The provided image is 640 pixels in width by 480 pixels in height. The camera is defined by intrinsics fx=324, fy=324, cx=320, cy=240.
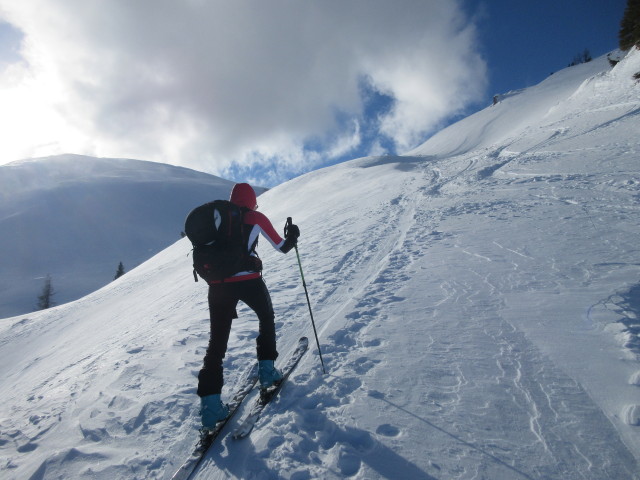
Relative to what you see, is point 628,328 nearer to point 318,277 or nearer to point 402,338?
point 402,338

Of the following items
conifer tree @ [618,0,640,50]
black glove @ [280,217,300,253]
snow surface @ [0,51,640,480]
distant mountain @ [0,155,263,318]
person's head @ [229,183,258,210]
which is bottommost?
snow surface @ [0,51,640,480]

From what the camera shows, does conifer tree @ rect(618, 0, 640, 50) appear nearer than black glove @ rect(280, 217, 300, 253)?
No

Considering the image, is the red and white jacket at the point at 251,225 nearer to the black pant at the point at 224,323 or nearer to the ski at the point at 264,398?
the black pant at the point at 224,323

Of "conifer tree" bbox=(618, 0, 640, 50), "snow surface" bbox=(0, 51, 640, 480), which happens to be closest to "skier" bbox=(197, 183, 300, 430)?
"snow surface" bbox=(0, 51, 640, 480)

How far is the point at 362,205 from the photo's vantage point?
630 inches

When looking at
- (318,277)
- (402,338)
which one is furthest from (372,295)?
(318,277)

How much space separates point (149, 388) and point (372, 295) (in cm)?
372

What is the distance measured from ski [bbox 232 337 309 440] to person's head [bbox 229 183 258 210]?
2109mm

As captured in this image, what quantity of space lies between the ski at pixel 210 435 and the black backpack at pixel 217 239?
4.90 feet

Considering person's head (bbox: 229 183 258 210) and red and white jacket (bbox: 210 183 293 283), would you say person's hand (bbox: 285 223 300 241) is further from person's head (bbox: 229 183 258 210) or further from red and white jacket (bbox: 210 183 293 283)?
Result: person's head (bbox: 229 183 258 210)

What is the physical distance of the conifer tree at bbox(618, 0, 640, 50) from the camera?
24125 millimetres

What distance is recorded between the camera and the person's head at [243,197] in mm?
3922

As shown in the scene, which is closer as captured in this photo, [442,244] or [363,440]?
[363,440]

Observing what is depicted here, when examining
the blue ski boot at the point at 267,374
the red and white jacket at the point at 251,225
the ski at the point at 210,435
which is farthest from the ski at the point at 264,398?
the red and white jacket at the point at 251,225
